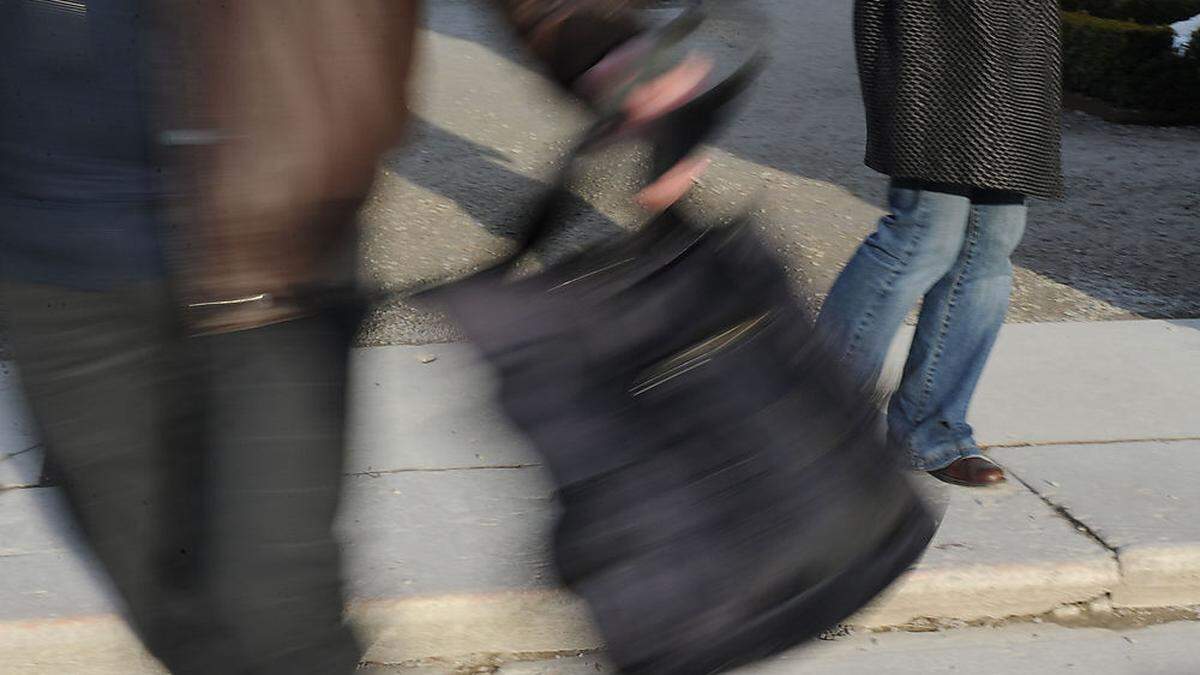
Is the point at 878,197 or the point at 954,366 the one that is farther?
the point at 878,197

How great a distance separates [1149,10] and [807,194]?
6327mm

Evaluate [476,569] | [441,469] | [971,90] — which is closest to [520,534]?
[476,569]

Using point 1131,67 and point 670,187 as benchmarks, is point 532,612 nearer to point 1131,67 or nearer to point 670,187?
point 670,187

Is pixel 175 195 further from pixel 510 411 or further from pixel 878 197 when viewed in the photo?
pixel 878 197

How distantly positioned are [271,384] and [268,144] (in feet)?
→ 0.83

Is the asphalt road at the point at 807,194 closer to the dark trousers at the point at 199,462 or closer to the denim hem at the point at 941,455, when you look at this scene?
the denim hem at the point at 941,455

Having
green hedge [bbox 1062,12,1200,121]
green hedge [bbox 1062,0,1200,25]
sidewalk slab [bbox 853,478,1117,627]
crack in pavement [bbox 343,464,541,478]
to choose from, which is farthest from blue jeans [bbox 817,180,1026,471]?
green hedge [bbox 1062,0,1200,25]

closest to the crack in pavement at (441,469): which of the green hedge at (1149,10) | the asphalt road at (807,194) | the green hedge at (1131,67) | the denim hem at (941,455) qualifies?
the asphalt road at (807,194)

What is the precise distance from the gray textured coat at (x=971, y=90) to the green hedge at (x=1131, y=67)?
7.92m

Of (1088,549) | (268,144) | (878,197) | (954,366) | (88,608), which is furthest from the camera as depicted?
(878,197)

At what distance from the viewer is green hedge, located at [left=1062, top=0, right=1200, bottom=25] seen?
12.2 meters

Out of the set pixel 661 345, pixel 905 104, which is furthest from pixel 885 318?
pixel 661 345

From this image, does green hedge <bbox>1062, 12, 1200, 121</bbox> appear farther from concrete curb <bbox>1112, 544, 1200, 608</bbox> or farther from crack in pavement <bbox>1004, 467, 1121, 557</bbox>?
concrete curb <bbox>1112, 544, 1200, 608</bbox>

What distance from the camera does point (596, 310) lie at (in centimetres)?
144
